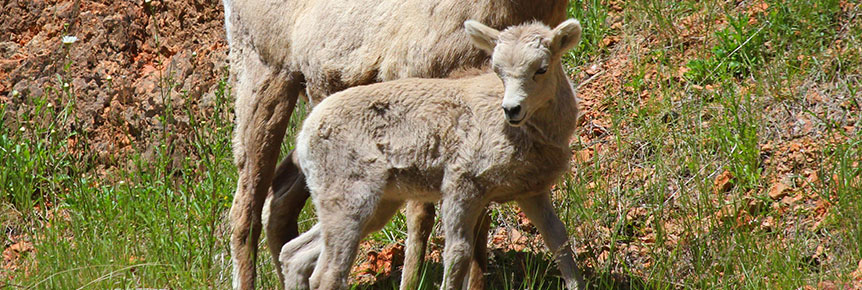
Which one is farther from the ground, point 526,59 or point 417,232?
point 526,59

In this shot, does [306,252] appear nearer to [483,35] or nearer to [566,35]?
[483,35]

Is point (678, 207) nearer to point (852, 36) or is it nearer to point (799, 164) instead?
point (799, 164)

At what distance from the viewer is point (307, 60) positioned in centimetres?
592

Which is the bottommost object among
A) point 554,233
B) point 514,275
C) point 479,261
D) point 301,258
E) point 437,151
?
point 514,275

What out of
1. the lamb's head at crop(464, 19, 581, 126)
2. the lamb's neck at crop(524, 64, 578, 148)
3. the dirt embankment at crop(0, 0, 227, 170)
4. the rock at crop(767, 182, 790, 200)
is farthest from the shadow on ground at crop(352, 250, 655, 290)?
the dirt embankment at crop(0, 0, 227, 170)

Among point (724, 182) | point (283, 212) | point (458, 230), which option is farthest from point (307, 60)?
point (724, 182)

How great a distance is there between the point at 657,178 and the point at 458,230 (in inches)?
78.4

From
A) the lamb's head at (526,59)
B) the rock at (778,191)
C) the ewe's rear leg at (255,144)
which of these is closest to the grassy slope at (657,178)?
the rock at (778,191)

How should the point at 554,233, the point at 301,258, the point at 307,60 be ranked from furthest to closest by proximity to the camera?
1. the point at 307,60
2. the point at 301,258
3. the point at 554,233

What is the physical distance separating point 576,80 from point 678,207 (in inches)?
71.5

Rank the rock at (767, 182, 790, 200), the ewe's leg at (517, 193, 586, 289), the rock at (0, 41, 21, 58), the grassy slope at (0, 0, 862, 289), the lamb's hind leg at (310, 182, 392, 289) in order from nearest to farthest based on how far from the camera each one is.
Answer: the lamb's hind leg at (310, 182, 392, 289), the ewe's leg at (517, 193, 586, 289), the grassy slope at (0, 0, 862, 289), the rock at (767, 182, 790, 200), the rock at (0, 41, 21, 58)

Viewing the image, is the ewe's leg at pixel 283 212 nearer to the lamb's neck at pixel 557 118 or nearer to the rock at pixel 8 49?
the lamb's neck at pixel 557 118

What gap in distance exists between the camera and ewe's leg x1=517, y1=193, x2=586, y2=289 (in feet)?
16.3

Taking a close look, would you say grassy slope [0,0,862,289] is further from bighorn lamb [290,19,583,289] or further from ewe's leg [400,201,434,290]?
bighorn lamb [290,19,583,289]
